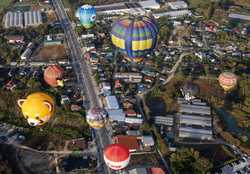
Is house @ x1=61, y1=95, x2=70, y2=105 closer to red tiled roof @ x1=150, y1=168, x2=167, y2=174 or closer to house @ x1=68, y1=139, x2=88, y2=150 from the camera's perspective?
house @ x1=68, y1=139, x2=88, y2=150

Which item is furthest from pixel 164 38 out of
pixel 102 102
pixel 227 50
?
pixel 102 102

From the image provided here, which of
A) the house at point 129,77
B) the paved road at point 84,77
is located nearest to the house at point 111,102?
the paved road at point 84,77

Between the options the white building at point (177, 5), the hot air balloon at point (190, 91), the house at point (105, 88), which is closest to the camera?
the hot air balloon at point (190, 91)

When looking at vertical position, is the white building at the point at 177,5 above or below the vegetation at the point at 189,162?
above

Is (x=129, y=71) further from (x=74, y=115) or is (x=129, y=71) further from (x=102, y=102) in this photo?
(x=74, y=115)

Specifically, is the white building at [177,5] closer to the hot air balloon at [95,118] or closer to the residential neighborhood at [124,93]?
the residential neighborhood at [124,93]
